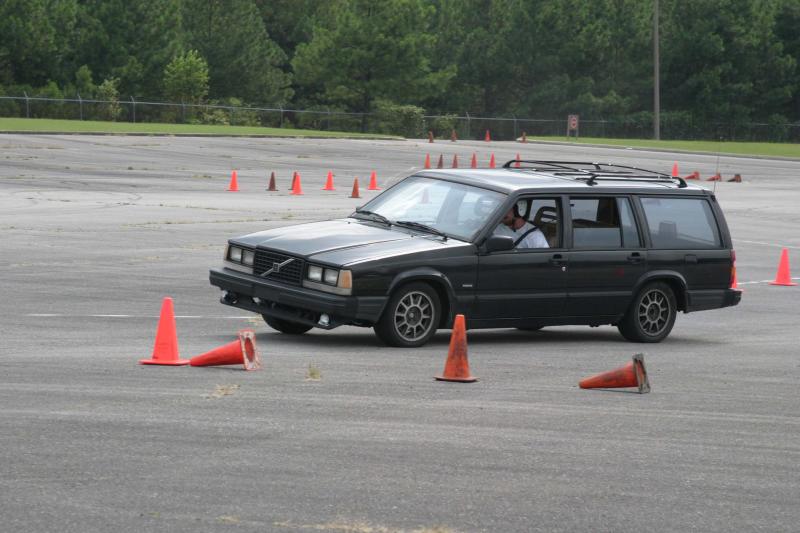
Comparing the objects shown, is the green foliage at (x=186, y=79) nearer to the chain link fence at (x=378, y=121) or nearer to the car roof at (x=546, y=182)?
the chain link fence at (x=378, y=121)

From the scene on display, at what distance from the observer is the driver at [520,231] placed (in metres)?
13.7

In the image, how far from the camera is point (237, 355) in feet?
37.1

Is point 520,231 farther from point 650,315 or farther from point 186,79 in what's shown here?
point 186,79

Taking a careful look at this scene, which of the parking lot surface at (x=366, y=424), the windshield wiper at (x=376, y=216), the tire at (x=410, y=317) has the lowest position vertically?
the parking lot surface at (x=366, y=424)

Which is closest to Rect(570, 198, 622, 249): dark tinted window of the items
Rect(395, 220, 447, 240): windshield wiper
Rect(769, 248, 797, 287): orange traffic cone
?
Rect(395, 220, 447, 240): windshield wiper

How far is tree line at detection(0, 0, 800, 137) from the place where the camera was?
275 feet

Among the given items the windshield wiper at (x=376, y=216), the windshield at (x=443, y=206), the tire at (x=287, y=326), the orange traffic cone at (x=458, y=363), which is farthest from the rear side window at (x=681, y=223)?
the orange traffic cone at (x=458, y=363)

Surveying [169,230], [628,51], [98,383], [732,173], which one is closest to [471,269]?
[98,383]

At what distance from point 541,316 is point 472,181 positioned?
56.5 inches

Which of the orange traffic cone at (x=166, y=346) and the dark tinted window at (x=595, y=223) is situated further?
the dark tinted window at (x=595, y=223)

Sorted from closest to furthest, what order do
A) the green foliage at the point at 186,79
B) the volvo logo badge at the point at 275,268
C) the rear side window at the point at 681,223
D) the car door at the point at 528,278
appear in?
the volvo logo badge at the point at 275,268 < the car door at the point at 528,278 < the rear side window at the point at 681,223 < the green foliage at the point at 186,79

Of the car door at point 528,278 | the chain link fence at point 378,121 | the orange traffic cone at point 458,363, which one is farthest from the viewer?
the chain link fence at point 378,121

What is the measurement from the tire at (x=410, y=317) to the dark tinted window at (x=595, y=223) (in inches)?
68.5

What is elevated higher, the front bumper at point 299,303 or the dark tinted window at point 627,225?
the dark tinted window at point 627,225
